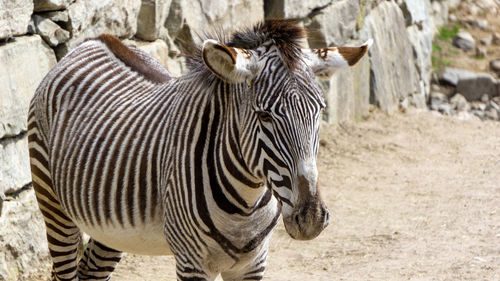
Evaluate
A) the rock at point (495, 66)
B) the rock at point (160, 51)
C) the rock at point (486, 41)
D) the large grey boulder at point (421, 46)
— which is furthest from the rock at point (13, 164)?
the rock at point (486, 41)

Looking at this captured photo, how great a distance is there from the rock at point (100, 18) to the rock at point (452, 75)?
266 inches

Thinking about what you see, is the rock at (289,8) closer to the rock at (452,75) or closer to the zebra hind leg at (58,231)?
the rock at (452,75)

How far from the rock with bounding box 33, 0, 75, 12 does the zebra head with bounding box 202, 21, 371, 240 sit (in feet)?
7.78

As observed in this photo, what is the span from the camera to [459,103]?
36.4 feet

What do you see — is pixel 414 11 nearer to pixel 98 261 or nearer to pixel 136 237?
pixel 98 261

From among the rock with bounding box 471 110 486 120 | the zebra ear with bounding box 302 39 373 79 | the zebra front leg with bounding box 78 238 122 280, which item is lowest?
the rock with bounding box 471 110 486 120

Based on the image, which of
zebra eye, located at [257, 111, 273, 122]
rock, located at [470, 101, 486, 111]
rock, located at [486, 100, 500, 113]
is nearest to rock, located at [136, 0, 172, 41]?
zebra eye, located at [257, 111, 273, 122]

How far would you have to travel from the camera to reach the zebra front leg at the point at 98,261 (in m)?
4.35

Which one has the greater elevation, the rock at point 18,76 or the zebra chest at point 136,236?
the rock at point 18,76

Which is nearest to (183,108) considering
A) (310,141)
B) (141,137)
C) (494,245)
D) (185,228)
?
(141,137)

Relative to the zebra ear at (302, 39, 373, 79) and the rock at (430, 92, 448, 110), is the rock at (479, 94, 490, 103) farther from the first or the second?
the zebra ear at (302, 39, 373, 79)

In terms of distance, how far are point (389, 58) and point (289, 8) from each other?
2784 mm

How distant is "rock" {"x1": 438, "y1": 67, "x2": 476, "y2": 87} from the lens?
11.5 m

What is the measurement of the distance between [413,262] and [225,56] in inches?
120
